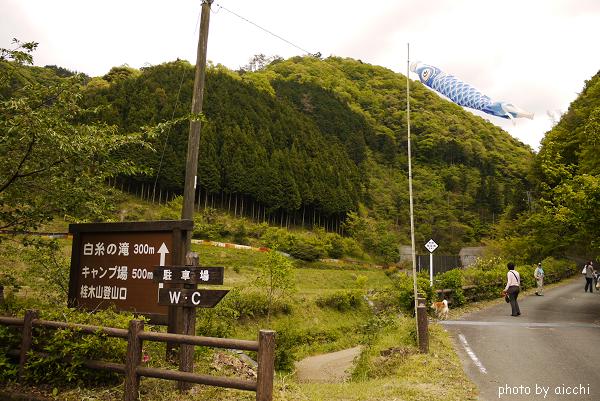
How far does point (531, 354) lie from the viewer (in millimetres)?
8688

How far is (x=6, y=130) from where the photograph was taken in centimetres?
609

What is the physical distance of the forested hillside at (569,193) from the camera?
41.0 feet

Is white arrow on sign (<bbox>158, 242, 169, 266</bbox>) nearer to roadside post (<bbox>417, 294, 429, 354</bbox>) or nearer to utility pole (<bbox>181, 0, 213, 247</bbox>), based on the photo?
utility pole (<bbox>181, 0, 213, 247</bbox>)

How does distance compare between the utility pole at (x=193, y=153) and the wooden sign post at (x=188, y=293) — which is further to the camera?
the utility pole at (x=193, y=153)

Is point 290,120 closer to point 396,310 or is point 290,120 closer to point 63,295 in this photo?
point 396,310

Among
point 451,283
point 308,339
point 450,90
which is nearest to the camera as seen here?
point 450,90

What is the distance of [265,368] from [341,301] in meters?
22.3

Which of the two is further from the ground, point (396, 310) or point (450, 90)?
point (450, 90)

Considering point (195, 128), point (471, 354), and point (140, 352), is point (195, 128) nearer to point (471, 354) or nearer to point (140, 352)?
point (140, 352)

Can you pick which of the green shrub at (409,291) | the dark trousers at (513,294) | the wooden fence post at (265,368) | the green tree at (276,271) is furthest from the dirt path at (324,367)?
the wooden fence post at (265,368)

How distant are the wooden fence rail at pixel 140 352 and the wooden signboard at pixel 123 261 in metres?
0.83

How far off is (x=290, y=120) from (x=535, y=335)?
66.5 m

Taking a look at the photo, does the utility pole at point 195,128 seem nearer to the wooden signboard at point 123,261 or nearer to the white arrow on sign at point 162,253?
the wooden signboard at point 123,261

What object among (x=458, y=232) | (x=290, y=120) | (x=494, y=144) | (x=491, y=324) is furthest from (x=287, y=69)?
(x=491, y=324)
